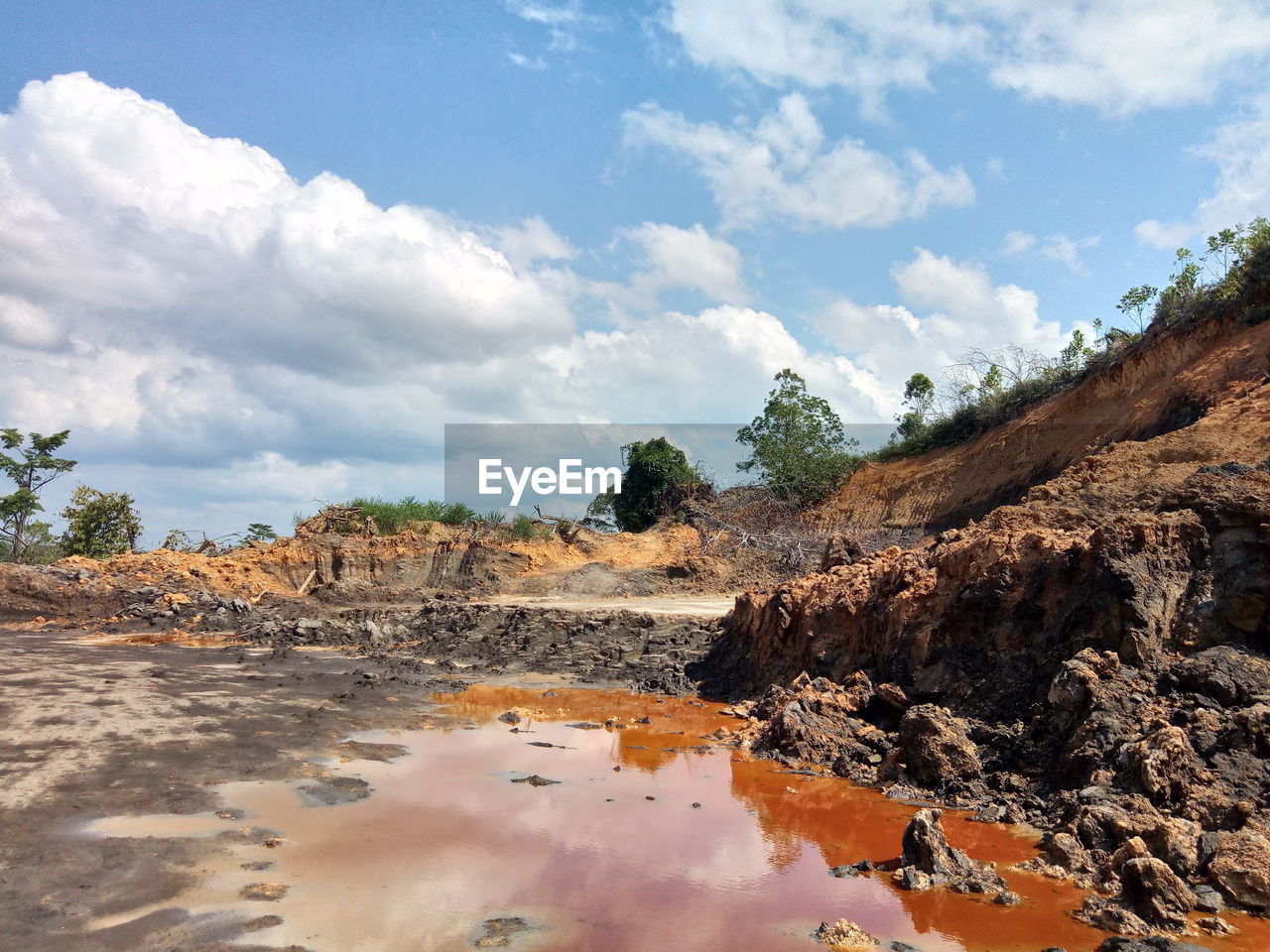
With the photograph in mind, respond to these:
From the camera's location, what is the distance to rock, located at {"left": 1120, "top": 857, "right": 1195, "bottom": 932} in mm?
4586

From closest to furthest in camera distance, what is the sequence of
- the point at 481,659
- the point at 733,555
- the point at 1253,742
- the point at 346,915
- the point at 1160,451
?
the point at 346,915 < the point at 1253,742 < the point at 1160,451 < the point at 481,659 < the point at 733,555

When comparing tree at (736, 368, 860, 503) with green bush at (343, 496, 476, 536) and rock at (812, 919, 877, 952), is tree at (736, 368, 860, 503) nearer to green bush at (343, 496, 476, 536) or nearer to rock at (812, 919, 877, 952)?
→ green bush at (343, 496, 476, 536)

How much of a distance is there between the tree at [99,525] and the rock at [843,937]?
28.7 m

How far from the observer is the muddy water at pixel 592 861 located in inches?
177

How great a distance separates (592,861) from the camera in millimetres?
5613

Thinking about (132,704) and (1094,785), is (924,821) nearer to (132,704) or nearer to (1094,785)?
(1094,785)

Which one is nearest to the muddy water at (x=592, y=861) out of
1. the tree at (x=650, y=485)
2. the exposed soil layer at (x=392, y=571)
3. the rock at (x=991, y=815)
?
the rock at (x=991, y=815)

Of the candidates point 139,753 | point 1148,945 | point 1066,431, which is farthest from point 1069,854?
point 1066,431

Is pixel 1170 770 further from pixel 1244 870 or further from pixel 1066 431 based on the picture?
pixel 1066 431

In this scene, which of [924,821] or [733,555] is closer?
[924,821]

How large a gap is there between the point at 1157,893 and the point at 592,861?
3429 mm

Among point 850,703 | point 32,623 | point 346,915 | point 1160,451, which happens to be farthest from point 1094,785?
point 32,623

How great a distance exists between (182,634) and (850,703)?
49.8ft

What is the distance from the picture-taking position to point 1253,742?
5.82 metres
